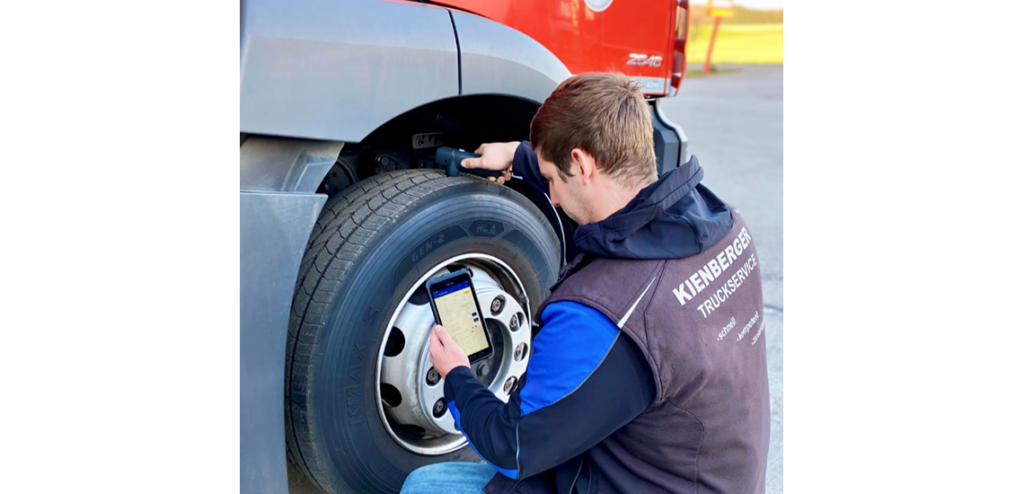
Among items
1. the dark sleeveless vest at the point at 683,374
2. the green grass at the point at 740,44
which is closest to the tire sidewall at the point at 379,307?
the dark sleeveless vest at the point at 683,374

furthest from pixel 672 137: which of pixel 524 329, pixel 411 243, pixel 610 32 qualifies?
pixel 411 243

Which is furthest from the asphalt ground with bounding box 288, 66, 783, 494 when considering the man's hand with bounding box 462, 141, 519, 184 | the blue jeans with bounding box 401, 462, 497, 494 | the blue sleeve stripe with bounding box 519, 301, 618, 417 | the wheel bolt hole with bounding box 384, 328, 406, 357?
the blue sleeve stripe with bounding box 519, 301, 618, 417

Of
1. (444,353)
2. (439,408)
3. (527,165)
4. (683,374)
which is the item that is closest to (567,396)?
(683,374)

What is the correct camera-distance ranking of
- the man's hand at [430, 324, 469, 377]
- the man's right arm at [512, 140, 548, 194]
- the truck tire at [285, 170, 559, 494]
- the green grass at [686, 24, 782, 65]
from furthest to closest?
the green grass at [686, 24, 782, 65], the man's right arm at [512, 140, 548, 194], the truck tire at [285, 170, 559, 494], the man's hand at [430, 324, 469, 377]

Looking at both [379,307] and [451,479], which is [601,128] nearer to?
[379,307]

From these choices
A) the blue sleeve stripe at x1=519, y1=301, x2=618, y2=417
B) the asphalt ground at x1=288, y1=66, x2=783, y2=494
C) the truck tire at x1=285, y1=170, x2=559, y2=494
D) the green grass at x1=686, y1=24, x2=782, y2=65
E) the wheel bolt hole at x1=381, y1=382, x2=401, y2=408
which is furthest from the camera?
the green grass at x1=686, y1=24, x2=782, y2=65

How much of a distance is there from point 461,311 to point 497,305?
173 mm

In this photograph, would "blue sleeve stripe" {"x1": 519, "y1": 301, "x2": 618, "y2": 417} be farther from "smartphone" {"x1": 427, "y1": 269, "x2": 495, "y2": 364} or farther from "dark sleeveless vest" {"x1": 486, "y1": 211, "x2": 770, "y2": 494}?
"smartphone" {"x1": 427, "y1": 269, "x2": 495, "y2": 364}

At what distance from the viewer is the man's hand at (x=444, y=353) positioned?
1.78 meters

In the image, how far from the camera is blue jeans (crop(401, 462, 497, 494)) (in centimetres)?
178

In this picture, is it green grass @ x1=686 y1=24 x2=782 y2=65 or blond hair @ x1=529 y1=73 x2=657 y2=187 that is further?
green grass @ x1=686 y1=24 x2=782 y2=65

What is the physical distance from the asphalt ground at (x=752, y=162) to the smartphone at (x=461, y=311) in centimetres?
74

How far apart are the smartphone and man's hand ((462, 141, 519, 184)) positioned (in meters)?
0.32

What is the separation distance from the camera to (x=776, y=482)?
103 inches
